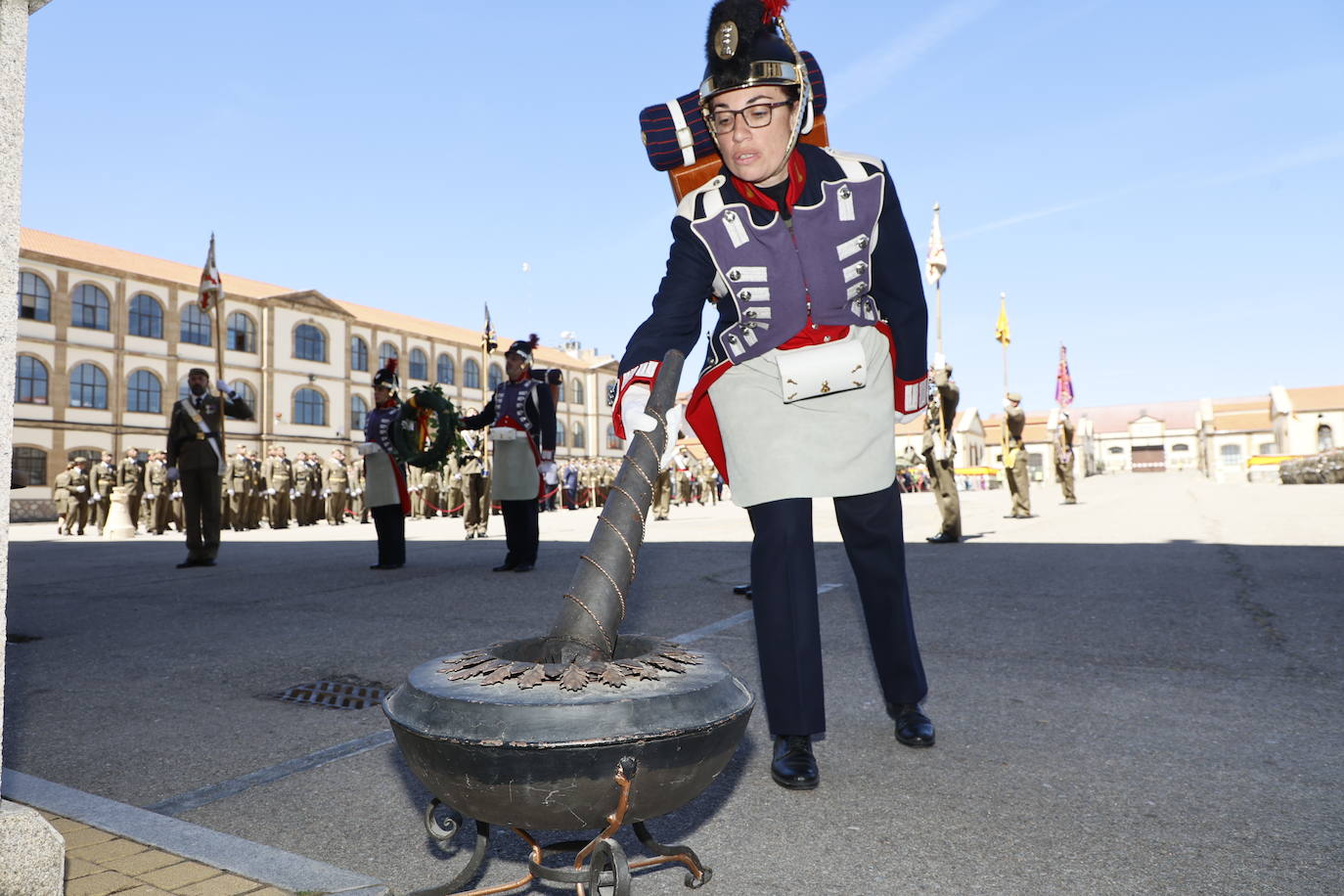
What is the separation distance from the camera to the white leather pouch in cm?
261

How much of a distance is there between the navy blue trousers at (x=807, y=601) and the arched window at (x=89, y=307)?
1698 inches

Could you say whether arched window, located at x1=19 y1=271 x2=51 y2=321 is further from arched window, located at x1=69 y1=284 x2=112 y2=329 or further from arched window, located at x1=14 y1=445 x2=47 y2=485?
arched window, located at x1=14 y1=445 x2=47 y2=485

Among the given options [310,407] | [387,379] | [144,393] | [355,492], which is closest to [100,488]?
[355,492]

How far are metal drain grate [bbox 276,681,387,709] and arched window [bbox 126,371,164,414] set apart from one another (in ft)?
138

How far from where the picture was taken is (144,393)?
40.5 meters

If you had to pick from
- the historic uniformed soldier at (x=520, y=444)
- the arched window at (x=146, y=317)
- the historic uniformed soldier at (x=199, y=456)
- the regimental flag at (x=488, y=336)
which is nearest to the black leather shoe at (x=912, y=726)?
the historic uniformed soldier at (x=520, y=444)

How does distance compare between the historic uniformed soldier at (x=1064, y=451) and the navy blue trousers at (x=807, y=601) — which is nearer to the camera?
the navy blue trousers at (x=807, y=601)

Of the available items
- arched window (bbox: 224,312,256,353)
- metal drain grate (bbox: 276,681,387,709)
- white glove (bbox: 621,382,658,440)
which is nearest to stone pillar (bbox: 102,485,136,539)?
metal drain grate (bbox: 276,681,387,709)

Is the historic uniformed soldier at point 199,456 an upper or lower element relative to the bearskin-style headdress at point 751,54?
lower

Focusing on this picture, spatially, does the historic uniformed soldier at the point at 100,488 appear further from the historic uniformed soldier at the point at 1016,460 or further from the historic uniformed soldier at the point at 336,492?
the historic uniformed soldier at the point at 1016,460

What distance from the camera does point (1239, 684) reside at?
3.46 meters

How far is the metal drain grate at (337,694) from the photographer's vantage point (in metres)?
3.48

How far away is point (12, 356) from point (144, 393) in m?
44.4

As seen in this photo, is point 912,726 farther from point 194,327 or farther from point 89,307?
point 194,327
